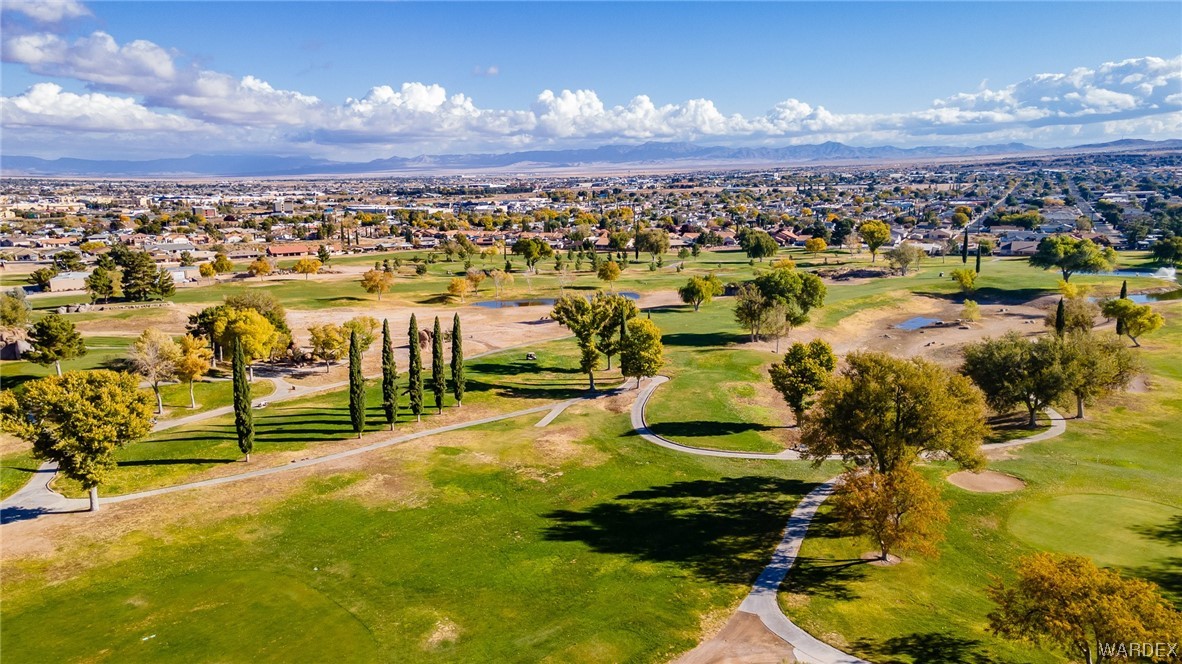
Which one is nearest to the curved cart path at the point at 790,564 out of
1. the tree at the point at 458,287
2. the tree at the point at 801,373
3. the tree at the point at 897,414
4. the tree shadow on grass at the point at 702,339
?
the tree at the point at 897,414

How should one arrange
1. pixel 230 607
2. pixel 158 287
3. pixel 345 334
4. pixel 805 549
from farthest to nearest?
pixel 158 287, pixel 345 334, pixel 805 549, pixel 230 607

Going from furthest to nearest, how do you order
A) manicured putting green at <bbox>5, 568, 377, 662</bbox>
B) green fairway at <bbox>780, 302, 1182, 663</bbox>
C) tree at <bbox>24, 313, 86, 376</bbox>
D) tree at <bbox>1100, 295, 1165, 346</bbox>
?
tree at <bbox>1100, 295, 1165, 346</bbox>
tree at <bbox>24, 313, 86, 376</bbox>
green fairway at <bbox>780, 302, 1182, 663</bbox>
manicured putting green at <bbox>5, 568, 377, 662</bbox>

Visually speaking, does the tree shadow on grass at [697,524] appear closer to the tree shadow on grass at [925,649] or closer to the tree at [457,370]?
the tree shadow on grass at [925,649]

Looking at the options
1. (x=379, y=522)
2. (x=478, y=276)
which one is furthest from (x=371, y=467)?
(x=478, y=276)

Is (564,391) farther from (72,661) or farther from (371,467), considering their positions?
(72,661)

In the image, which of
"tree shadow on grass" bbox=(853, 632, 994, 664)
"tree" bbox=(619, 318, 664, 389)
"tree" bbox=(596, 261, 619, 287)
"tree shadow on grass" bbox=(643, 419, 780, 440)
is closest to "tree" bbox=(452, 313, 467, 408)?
"tree" bbox=(619, 318, 664, 389)

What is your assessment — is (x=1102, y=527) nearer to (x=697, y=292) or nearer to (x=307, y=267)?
(x=697, y=292)

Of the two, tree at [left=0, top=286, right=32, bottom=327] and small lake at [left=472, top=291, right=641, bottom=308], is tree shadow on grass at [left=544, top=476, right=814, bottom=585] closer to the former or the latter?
small lake at [left=472, top=291, right=641, bottom=308]
